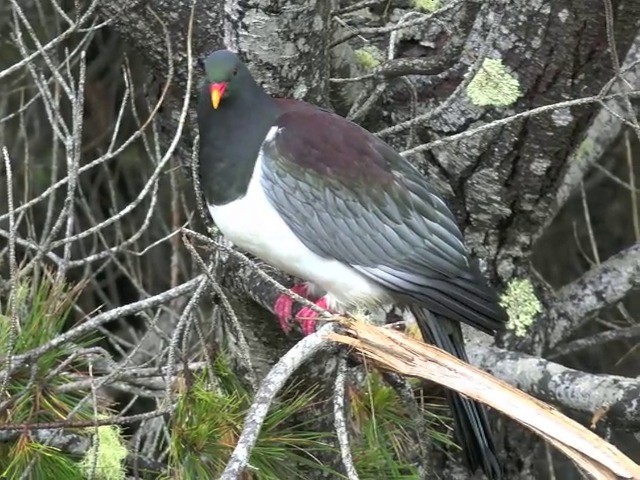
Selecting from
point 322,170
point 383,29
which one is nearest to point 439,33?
point 383,29

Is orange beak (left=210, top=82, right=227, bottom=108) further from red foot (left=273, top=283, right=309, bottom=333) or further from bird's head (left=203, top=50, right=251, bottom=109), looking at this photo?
red foot (left=273, top=283, right=309, bottom=333)

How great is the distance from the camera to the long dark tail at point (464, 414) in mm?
1861

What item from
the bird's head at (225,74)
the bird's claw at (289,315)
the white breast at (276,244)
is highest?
the bird's head at (225,74)

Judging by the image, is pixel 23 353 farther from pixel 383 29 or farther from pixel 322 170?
pixel 383 29

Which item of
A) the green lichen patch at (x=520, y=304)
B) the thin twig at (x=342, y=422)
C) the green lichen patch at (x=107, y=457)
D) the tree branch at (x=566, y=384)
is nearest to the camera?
the thin twig at (x=342, y=422)

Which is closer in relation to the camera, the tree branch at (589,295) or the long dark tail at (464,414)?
the long dark tail at (464,414)

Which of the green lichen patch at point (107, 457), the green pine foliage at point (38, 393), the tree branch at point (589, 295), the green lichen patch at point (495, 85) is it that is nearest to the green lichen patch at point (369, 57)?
the green lichen patch at point (495, 85)

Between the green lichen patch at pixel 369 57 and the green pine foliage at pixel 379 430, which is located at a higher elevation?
the green lichen patch at pixel 369 57

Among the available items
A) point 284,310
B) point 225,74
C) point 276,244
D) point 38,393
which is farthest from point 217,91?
point 38,393

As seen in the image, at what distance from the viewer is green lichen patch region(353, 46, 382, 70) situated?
7.04 feet

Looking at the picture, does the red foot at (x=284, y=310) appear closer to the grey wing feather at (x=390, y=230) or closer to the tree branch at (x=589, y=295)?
the grey wing feather at (x=390, y=230)

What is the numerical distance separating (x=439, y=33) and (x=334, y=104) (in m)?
0.27

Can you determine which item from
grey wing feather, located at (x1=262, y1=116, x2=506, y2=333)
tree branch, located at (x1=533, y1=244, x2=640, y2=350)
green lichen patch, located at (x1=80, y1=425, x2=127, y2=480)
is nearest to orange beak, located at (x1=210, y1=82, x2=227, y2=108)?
grey wing feather, located at (x1=262, y1=116, x2=506, y2=333)

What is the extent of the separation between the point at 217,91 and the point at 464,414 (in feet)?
2.25
